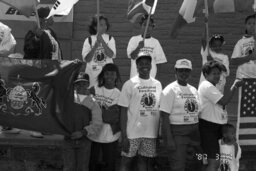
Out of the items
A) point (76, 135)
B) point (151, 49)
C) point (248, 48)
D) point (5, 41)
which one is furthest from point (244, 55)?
point (5, 41)

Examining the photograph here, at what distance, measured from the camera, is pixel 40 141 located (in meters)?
7.96

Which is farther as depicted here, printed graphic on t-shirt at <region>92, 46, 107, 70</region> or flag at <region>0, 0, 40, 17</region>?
printed graphic on t-shirt at <region>92, 46, 107, 70</region>

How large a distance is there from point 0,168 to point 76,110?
4.64 ft

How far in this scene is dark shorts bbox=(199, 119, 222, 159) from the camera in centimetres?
765

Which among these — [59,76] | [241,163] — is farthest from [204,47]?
[59,76]

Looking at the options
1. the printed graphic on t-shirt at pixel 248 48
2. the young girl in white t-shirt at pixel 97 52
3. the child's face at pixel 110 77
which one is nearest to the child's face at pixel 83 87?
the child's face at pixel 110 77

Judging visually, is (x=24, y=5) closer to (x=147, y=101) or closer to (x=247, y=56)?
(x=147, y=101)

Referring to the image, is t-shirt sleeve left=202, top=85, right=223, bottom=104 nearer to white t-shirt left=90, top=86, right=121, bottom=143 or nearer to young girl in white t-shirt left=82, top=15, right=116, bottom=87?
white t-shirt left=90, top=86, right=121, bottom=143

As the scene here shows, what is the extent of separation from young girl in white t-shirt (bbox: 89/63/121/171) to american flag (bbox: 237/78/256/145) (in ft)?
5.79

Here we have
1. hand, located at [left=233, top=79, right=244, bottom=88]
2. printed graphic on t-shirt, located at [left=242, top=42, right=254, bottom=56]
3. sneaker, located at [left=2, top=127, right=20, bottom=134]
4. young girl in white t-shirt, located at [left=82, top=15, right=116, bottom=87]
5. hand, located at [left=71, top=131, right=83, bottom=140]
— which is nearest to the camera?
hand, located at [left=71, top=131, right=83, bottom=140]

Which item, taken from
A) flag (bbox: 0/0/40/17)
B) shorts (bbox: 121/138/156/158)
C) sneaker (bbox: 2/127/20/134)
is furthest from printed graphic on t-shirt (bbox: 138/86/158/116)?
flag (bbox: 0/0/40/17)

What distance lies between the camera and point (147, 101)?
7512 mm

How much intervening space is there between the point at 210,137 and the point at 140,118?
3.24ft

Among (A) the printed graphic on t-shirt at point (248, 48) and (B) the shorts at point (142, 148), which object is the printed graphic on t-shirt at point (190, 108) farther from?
(A) the printed graphic on t-shirt at point (248, 48)
